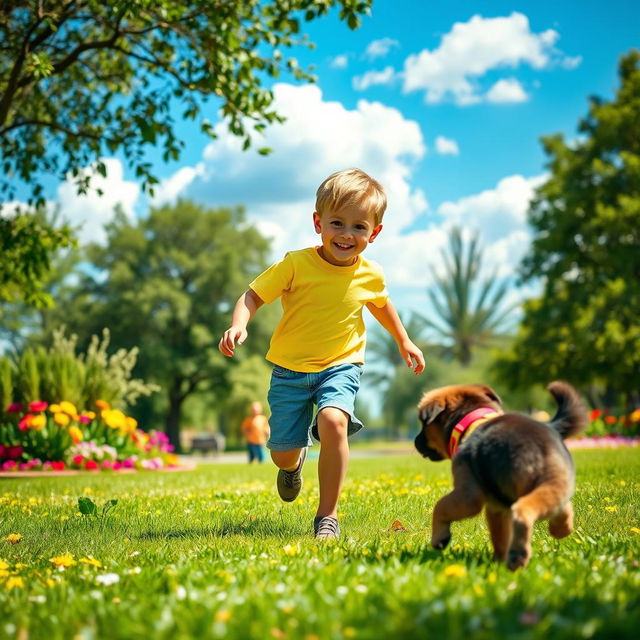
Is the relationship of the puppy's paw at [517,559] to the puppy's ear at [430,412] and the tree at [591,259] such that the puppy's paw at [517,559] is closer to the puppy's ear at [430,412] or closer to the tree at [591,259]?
the puppy's ear at [430,412]

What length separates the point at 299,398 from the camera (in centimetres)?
466

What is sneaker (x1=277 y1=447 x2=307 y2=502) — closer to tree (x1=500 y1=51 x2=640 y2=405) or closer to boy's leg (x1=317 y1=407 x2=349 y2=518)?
boy's leg (x1=317 y1=407 x2=349 y2=518)

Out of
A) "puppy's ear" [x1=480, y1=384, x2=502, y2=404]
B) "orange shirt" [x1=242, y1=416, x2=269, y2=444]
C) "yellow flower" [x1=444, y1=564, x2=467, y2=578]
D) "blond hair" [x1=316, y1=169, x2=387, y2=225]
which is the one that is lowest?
"orange shirt" [x1=242, y1=416, x2=269, y2=444]

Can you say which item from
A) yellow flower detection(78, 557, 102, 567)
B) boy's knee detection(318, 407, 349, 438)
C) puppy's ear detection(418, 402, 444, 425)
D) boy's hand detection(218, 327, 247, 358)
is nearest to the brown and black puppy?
puppy's ear detection(418, 402, 444, 425)

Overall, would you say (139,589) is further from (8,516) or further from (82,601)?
(8,516)

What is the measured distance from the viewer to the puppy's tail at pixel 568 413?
3.26 metres

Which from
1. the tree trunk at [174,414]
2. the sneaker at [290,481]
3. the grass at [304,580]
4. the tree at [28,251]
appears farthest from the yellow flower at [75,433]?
the tree trunk at [174,414]

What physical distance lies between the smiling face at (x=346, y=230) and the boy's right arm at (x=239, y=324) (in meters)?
0.61

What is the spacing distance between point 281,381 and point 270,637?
277 cm

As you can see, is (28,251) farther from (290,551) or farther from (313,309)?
(290,551)

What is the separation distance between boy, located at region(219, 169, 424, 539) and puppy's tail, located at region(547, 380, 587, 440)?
4.47 ft

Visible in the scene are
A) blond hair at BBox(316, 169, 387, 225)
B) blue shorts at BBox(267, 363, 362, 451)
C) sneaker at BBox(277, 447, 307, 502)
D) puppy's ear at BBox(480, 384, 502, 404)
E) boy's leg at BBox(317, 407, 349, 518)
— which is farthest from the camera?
sneaker at BBox(277, 447, 307, 502)

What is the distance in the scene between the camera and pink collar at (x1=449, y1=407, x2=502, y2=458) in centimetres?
333

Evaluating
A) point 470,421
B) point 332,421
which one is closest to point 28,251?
point 332,421
